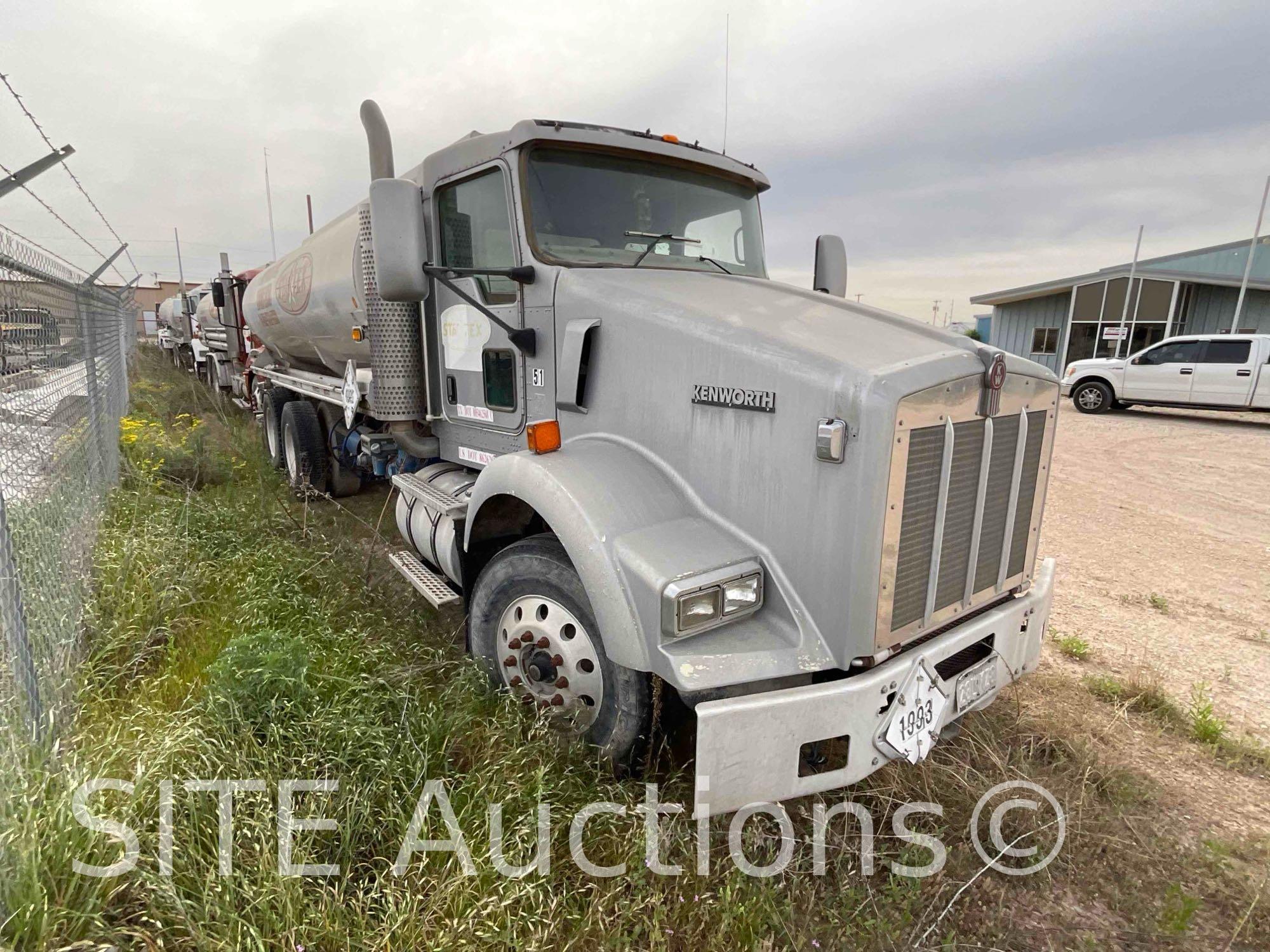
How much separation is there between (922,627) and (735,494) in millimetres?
843

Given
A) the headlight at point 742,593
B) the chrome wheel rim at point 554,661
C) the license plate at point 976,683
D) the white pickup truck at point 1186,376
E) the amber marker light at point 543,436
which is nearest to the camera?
the headlight at point 742,593

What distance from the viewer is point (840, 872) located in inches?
95.2

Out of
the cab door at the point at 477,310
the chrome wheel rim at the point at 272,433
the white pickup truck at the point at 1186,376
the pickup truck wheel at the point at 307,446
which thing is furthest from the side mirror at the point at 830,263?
the white pickup truck at the point at 1186,376

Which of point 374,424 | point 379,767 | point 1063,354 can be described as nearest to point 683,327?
point 379,767

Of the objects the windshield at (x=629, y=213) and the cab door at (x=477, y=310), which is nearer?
the windshield at (x=629, y=213)

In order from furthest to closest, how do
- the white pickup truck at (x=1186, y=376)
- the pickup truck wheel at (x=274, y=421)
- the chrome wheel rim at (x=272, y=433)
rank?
the white pickup truck at (x=1186, y=376) < the chrome wheel rim at (x=272, y=433) < the pickup truck wheel at (x=274, y=421)

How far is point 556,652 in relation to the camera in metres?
2.78

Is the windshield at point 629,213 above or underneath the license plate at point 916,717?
above

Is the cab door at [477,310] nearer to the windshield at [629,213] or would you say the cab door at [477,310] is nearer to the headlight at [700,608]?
the windshield at [629,213]

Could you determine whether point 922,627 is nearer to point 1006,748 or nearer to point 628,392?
point 1006,748

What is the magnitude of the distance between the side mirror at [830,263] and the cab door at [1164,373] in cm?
1371

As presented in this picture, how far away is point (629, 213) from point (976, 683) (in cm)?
275

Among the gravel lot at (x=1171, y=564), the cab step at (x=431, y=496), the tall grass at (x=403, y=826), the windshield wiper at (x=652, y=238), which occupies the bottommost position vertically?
the gravel lot at (x=1171, y=564)

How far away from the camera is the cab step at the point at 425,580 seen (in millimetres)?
3736
